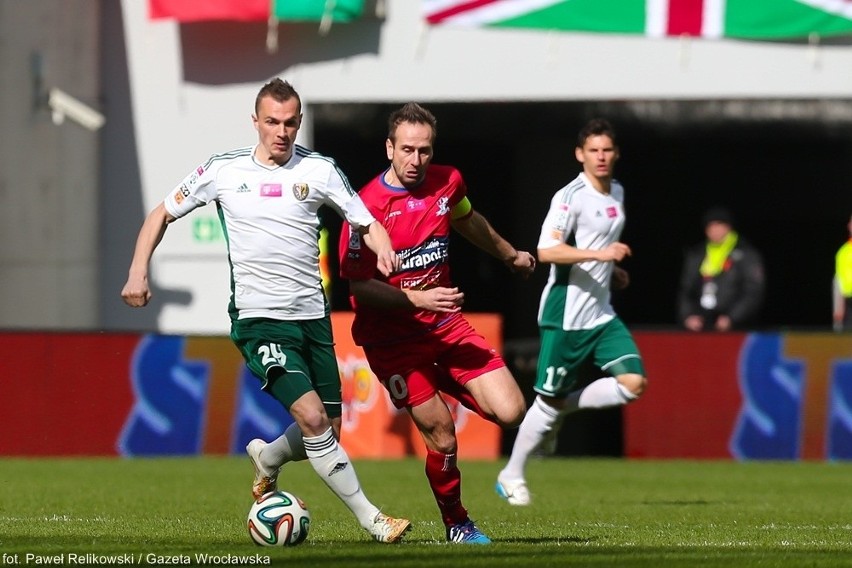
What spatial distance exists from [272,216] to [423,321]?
3.07 feet

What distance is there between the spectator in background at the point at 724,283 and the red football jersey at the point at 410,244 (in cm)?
955

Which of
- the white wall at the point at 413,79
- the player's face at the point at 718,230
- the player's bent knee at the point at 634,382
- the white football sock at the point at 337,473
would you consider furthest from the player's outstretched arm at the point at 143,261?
the white wall at the point at 413,79

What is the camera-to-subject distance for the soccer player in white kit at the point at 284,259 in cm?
765

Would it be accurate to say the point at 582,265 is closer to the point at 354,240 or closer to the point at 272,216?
the point at 354,240

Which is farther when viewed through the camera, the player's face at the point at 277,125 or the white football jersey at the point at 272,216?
the white football jersey at the point at 272,216

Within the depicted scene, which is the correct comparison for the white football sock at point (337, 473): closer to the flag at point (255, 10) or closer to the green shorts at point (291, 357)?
the green shorts at point (291, 357)

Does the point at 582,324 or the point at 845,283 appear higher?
the point at 582,324

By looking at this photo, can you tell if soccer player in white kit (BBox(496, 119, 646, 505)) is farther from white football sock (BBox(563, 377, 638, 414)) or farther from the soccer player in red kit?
the soccer player in red kit

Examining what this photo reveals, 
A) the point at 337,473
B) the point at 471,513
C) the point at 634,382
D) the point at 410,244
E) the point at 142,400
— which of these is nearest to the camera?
the point at 337,473

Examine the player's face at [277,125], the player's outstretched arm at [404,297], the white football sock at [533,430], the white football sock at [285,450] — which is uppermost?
the player's face at [277,125]

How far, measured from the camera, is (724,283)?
1756 cm

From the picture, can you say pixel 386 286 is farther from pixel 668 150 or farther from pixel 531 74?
pixel 668 150

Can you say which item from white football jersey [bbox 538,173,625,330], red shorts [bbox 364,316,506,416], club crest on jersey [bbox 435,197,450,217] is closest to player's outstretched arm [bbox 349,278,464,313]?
red shorts [bbox 364,316,506,416]

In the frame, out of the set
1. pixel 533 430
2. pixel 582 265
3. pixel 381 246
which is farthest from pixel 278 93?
pixel 533 430
